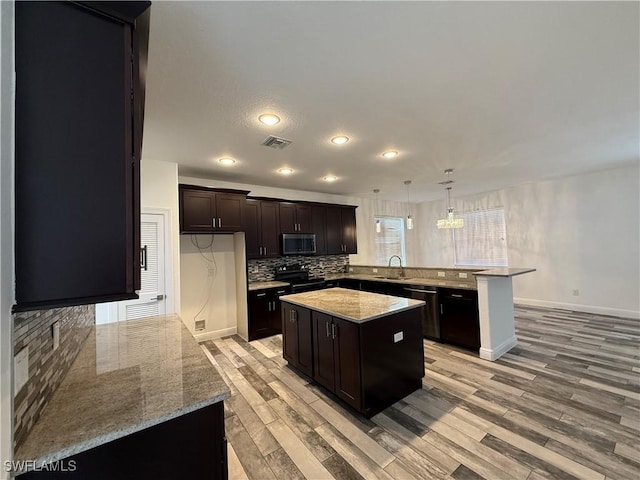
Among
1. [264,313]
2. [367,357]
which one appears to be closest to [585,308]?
[367,357]

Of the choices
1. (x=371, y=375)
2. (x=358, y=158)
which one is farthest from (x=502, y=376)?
(x=358, y=158)

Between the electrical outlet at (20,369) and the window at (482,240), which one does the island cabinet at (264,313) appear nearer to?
the electrical outlet at (20,369)

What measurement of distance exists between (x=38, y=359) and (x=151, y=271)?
8.69 feet

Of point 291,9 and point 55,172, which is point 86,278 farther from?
point 291,9

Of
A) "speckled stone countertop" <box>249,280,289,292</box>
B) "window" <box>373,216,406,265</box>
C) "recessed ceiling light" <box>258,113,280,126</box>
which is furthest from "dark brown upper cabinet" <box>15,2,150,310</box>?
"window" <box>373,216,406,265</box>

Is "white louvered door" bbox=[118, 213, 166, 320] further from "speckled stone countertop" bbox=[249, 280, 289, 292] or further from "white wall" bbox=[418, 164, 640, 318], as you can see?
"white wall" bbox=[418, 164, 640, 318]

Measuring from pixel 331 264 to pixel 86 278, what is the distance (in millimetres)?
5246

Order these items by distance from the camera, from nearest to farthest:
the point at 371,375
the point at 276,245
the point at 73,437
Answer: the point at 73,437
the point at 371,375
the point at 276,245

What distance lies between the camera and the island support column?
11.0ft

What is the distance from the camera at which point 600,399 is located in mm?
2455

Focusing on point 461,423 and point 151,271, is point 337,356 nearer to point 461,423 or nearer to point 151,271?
point 461,423

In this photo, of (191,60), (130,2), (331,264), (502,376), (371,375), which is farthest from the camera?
(331,264)

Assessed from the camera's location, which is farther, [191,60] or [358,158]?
[358,158]
